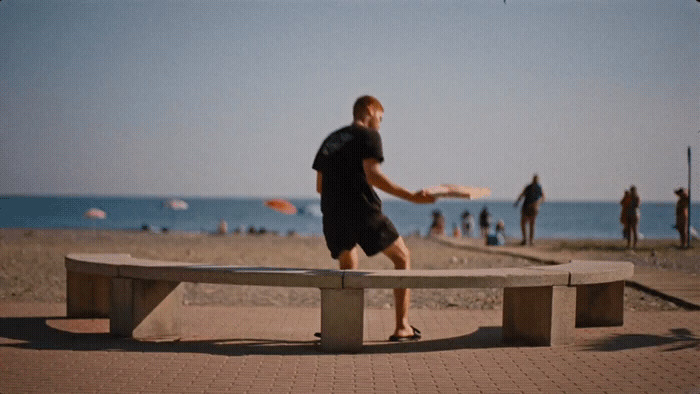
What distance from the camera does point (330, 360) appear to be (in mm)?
5840

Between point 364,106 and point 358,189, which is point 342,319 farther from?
point 364,106

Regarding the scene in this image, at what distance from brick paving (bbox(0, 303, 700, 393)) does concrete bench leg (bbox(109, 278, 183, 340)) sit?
154mm

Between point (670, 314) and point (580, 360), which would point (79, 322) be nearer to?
point (580, 360)

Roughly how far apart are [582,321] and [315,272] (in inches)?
123

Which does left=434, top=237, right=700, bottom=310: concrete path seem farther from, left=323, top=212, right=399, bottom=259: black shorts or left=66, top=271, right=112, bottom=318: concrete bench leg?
left=66, top=271, right=112, bottom=318: concrete bench leg

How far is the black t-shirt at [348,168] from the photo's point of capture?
6.11 metres

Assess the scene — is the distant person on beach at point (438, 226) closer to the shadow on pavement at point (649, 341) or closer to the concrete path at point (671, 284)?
the concrete path at point (671, 284)

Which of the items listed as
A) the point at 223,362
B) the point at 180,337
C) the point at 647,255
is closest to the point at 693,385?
the point at 223,362

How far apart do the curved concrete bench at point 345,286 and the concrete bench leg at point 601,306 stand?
0.08 meters

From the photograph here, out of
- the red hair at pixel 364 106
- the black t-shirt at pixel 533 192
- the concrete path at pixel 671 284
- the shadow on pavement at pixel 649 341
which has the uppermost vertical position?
the red hair at pixel 364 106

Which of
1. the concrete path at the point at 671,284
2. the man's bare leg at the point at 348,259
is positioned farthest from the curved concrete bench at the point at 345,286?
the concrete path at the point at 671,284

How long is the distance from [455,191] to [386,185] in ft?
1.76

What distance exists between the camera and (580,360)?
5934mm

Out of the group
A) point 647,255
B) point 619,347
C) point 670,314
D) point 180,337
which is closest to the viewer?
point 619,347
